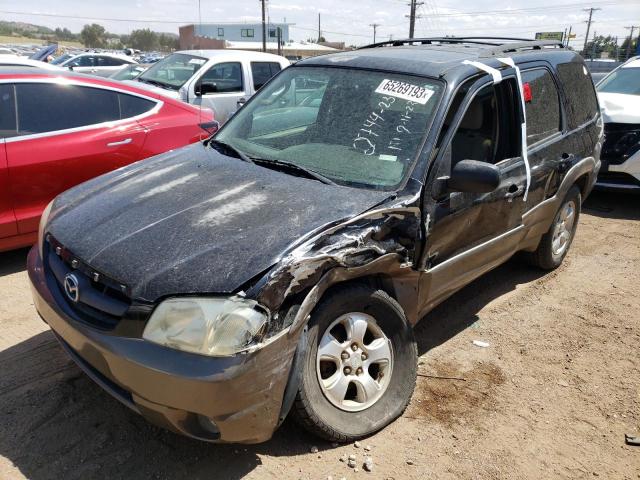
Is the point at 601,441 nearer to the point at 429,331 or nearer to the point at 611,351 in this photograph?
the point at 611,351

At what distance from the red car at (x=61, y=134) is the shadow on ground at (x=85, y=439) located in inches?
60.7

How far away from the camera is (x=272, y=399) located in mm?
2258

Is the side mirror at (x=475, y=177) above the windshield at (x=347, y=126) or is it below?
below

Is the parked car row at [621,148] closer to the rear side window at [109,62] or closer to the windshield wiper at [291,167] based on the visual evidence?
the windshield wiper at [291,167]

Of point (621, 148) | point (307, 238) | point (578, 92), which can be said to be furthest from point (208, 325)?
point (621, 148)

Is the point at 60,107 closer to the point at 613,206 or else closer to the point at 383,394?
the point at 383,394

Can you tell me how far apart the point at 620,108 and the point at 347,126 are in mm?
5496

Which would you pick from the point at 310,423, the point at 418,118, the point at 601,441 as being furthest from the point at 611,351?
the point at 310,423

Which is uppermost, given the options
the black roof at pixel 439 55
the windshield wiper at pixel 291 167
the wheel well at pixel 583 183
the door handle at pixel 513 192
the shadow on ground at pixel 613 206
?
the black roof at pixel 439 55

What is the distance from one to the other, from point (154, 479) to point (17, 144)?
3102mm

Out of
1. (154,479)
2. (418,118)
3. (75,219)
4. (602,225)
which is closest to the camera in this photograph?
(154,479)

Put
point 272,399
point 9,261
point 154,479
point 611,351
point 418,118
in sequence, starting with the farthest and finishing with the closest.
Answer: point 9,261 < point 611,351 < point 418,118 < point 154,479 < point 272,399

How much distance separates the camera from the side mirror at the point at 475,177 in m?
2.84

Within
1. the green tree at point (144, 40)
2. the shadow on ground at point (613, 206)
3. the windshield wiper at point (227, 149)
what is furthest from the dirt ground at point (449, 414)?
the green tree at point (144, 40)
